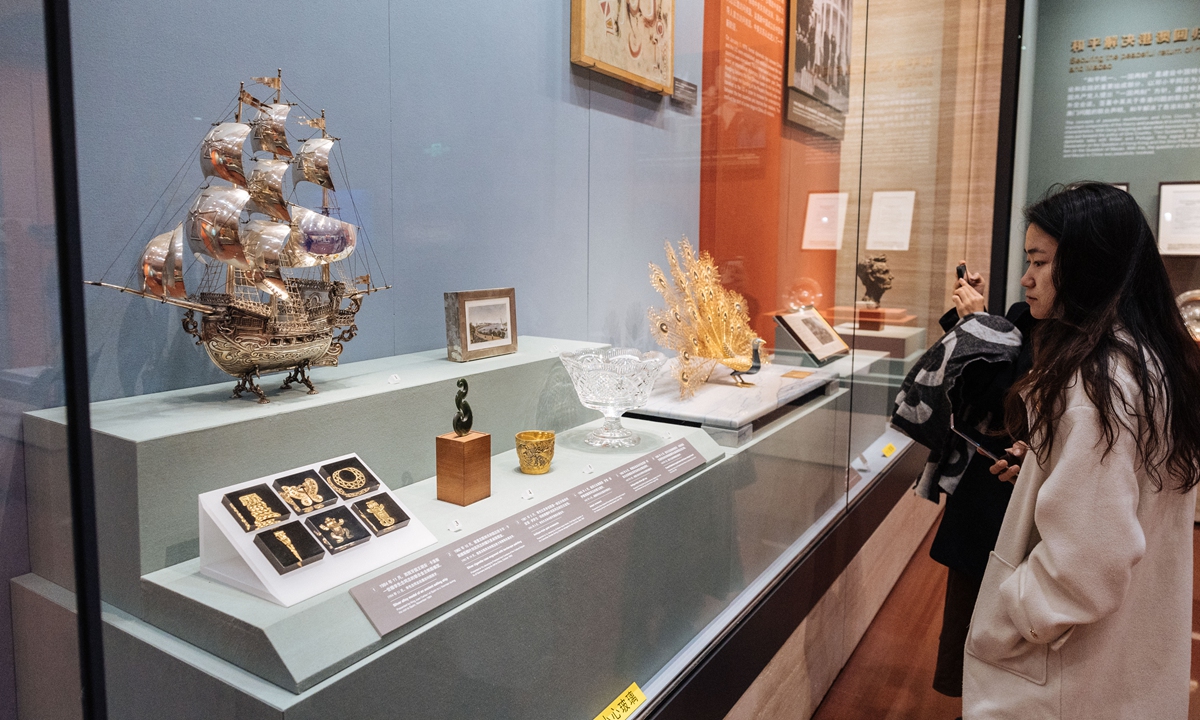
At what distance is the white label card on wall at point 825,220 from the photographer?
3117 mm

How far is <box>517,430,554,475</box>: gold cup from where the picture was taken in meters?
1.72

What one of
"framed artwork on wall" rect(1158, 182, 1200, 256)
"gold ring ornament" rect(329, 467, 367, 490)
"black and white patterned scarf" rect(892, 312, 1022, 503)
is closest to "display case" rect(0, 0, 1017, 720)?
"gold ring ornament" rect(329, 467, 367, 490)

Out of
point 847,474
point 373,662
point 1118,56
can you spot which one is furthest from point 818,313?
point 1118,56

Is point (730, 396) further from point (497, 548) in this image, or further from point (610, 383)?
point (497, 548)

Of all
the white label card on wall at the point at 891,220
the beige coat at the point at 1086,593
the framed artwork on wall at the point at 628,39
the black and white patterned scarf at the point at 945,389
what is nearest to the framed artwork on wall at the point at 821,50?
the framed artwork on wall at the point at 628,39

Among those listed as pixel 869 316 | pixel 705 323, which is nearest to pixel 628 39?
pixel 705 323

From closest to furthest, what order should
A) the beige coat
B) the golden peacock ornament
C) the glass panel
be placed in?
1. the glass panel
2. the beige coat
3. the golden peacock ornament

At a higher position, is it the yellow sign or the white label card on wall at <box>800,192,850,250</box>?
the white label card on wall at <box>800,192,850,250</box>

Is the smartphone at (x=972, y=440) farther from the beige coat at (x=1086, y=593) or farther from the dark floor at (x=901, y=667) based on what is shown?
the dark floor at (x=901, y=667)

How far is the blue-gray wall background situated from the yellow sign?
0.96 m

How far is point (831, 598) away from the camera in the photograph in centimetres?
301

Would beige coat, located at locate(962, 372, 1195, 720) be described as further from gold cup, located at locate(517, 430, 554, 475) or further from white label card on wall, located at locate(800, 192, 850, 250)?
white label card on wall, located at locate(800, 192, 850, 250)

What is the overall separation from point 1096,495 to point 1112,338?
0.29m

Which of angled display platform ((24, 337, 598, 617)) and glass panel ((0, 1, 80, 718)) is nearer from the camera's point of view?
glass panel ((0, 1, 80, 718))
